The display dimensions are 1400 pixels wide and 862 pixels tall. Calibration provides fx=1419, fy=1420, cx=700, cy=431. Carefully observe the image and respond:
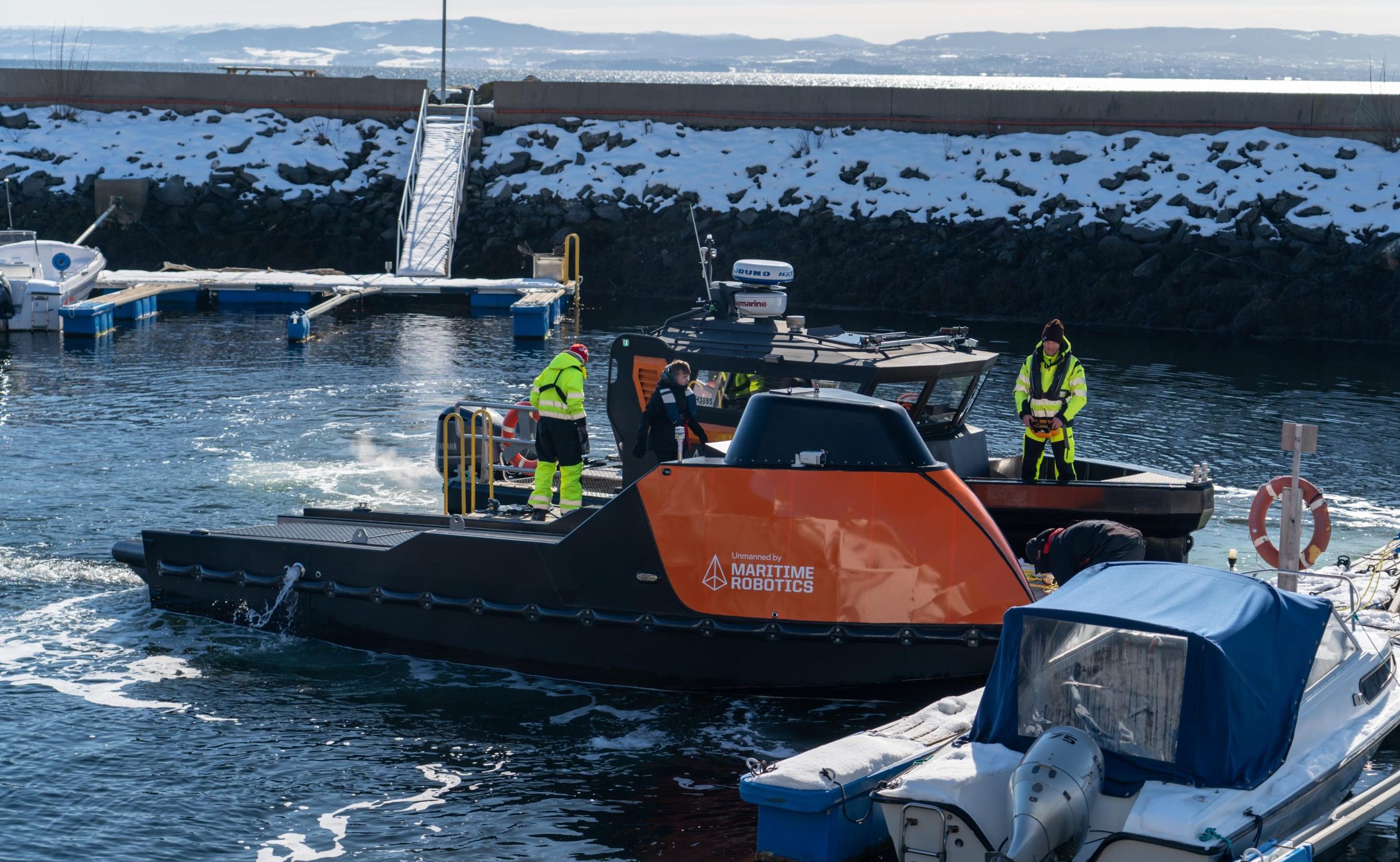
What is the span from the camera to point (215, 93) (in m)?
39.8

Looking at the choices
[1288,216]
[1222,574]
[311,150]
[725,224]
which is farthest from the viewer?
[311,150]

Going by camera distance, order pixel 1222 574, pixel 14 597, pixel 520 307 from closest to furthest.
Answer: pixel 1222 574, pixel 14 597, pixel 520 307

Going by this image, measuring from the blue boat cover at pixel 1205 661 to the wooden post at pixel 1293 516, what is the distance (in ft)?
11.2

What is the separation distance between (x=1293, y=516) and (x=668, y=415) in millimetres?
5237

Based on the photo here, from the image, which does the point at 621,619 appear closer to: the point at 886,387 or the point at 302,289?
the point at 886,387

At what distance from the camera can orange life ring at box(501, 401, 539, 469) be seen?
15.1 m

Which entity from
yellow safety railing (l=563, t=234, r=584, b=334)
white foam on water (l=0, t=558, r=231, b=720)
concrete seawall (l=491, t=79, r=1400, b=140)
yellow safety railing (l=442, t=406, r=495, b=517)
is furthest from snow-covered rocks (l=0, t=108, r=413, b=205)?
white foam on water (l=0, t=558, r=231, b=720)

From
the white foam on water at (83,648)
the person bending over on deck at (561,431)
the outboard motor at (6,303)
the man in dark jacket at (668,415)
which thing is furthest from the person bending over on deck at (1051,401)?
the outboard motor at (6,303)

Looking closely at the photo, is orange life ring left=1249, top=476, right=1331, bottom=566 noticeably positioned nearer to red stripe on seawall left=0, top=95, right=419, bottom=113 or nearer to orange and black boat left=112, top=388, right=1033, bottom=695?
orange and black boat left=112, top=388, right=1033, bottom=695

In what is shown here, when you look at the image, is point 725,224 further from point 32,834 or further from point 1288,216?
point 32,834

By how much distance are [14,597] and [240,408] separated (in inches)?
338

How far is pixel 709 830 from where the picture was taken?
8891 mm

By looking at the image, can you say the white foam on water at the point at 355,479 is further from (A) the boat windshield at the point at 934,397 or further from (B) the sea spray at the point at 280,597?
(A) the boat windshield at the point at 934,397

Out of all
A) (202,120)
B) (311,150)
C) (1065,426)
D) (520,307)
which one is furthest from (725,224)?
(1065,426)
